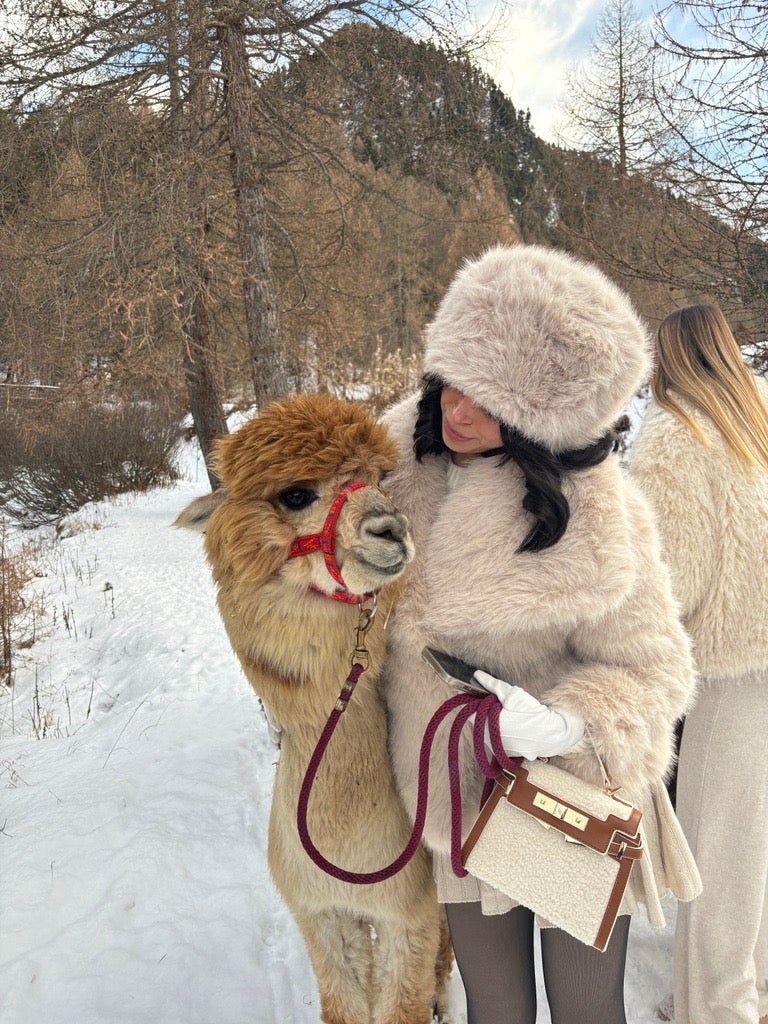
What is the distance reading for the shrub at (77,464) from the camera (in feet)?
32.8

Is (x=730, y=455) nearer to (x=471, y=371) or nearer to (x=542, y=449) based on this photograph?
(x=542, y=449)

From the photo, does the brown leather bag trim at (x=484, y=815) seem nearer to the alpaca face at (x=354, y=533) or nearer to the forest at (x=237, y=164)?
the alpaca face at (x=354, y=533)

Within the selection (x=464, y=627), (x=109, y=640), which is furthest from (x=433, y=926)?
(x=109, y=640)

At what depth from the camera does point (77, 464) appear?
400 inches

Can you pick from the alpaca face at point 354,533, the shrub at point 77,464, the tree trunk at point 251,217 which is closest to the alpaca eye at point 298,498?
the alpaca face at point 354,533

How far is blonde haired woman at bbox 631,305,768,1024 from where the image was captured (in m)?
1.56

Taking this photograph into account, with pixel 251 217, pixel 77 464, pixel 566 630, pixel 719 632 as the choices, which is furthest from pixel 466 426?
pixel 77 464

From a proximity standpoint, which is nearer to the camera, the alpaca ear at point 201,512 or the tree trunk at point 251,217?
the alpaca ear at point 201,512

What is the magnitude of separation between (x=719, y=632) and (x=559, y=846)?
2.53 feet

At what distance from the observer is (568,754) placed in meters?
1.19

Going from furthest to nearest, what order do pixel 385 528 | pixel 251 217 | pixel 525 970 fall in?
pixel 251 217
pixel 525 970
pixel 385 528

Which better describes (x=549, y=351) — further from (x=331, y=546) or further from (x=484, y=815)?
(x=484, y=815)

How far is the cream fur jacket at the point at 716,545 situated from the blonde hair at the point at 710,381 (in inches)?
1.7

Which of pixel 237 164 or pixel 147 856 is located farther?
pixel 237 164
